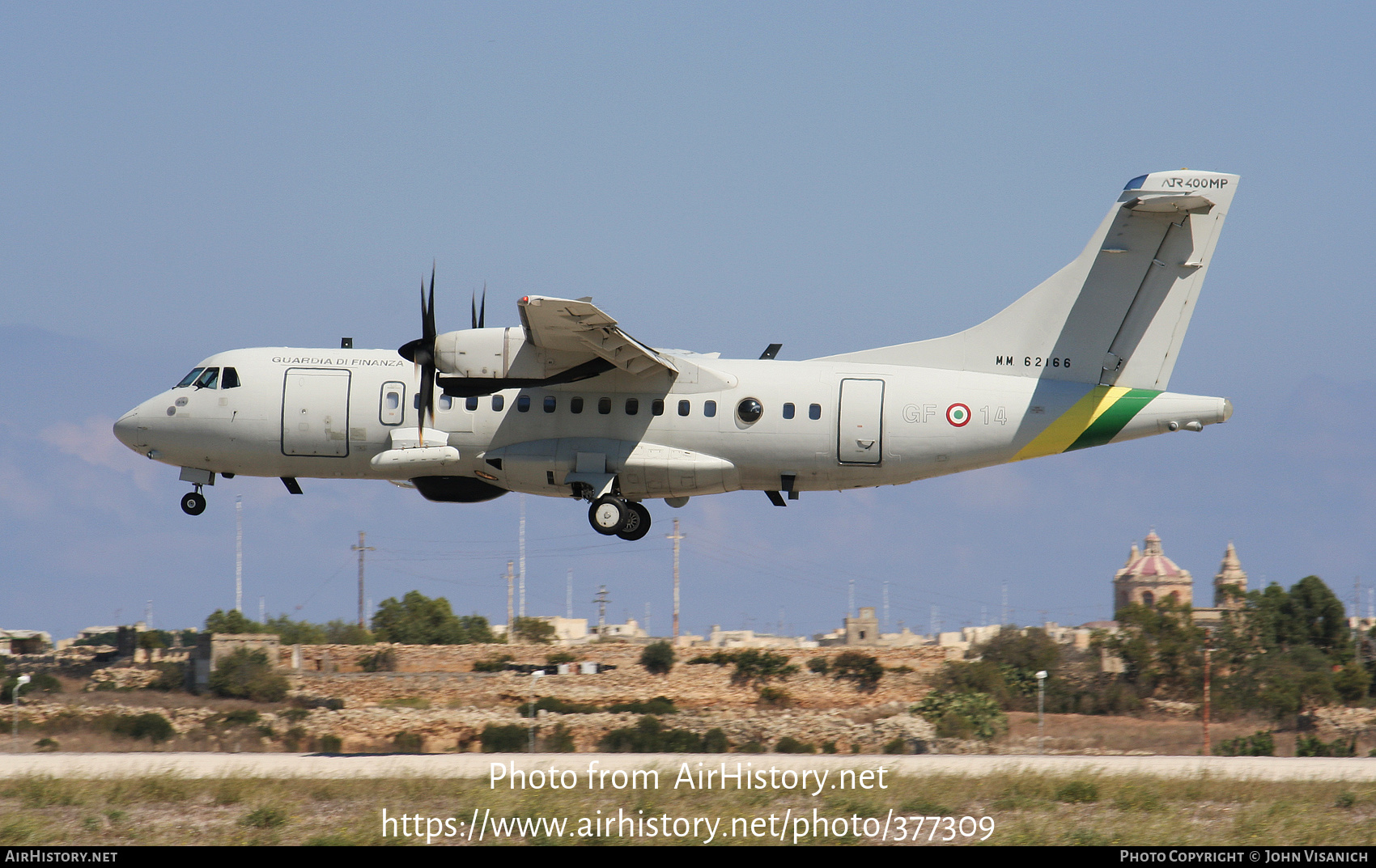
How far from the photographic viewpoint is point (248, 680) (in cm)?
4788

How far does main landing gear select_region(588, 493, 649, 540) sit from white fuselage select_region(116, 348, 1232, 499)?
0.34m

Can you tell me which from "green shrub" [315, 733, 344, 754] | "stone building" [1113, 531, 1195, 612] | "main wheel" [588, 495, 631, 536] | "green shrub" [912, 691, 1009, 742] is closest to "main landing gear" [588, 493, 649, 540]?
"main wheel" [588, 495, 631, 536]

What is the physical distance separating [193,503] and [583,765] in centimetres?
1084

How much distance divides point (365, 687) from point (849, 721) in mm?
18311

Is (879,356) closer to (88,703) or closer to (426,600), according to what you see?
(88,703)

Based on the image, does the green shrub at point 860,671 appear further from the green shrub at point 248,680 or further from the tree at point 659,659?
the green shrub at point 248,680

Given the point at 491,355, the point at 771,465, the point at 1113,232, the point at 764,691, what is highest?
the point at 1113,232

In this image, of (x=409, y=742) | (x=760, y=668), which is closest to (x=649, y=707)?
(x=760, y=668)

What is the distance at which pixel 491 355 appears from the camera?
24.5m

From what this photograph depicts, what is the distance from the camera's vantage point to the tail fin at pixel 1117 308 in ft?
82.5

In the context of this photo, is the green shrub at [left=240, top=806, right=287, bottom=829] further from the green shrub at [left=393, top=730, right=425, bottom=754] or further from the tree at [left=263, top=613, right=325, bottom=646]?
the tree at [left=263, top=613, right=325, bottom=646]

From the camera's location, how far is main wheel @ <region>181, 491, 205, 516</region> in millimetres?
28094

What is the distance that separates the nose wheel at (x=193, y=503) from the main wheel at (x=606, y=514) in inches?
341

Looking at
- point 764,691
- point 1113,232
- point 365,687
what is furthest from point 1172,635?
point 1113,232
